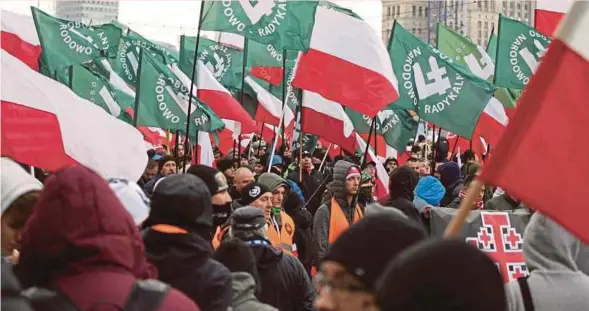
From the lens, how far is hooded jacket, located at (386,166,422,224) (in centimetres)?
871

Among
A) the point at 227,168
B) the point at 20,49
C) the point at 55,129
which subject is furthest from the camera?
the point at 20,49

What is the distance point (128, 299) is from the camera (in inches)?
125

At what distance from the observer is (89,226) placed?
10.5 ft

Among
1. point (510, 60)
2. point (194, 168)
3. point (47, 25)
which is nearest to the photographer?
point (194, 168)

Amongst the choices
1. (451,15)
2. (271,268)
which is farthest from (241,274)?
(451,15)

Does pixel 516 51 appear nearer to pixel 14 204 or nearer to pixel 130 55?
pixel 130 55

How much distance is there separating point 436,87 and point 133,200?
8.90 metres

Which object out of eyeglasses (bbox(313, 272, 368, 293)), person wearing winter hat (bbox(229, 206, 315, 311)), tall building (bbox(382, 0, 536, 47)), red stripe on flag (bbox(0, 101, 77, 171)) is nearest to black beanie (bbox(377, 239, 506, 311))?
eyeglasses (bbox(313, 272, 368, 293))

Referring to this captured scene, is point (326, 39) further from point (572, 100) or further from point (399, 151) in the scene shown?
point (572, 100)

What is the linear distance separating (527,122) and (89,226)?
1387 mm

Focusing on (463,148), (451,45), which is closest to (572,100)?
(451,45)

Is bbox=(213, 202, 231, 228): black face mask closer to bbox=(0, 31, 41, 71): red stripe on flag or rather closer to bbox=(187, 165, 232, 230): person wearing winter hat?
bbox=(187, 165, 232, 230): person wearing winter hat

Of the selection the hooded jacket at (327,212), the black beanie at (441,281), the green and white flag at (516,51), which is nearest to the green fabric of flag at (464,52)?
the green and white flag at (516,51)

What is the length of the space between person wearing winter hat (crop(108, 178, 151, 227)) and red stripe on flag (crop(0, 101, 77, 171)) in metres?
2.33
